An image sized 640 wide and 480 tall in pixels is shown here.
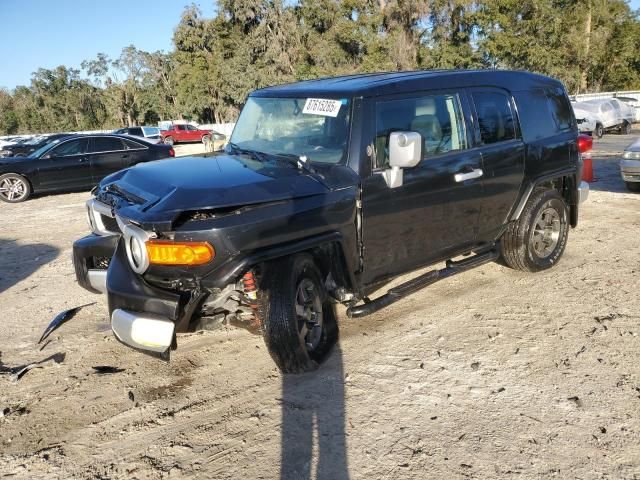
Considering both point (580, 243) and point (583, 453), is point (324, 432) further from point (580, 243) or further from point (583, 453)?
point (580, 243)

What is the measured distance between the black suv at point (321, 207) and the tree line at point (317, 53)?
1371 inches

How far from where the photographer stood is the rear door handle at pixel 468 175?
4312mm

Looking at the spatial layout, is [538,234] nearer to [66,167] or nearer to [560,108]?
[560,108]

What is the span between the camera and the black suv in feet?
10.4

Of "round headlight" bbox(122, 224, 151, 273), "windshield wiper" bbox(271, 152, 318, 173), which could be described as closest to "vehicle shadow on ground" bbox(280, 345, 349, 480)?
"round headlight" bbox(122, 224, 151, 273)

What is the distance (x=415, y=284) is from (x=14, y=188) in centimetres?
1130

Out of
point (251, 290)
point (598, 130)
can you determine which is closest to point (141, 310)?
point (251, 290)

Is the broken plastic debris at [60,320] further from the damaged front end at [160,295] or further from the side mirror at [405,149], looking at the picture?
the side mirror at [405,149]

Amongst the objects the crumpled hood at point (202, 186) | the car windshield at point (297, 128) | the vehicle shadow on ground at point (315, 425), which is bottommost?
the vehicle shadow on ground at point (315, 425)

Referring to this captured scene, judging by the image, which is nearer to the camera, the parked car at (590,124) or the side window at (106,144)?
the side window at (106,144)

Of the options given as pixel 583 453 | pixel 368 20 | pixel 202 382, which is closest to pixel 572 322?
pixel 583 453

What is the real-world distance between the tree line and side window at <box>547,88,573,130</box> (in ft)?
111

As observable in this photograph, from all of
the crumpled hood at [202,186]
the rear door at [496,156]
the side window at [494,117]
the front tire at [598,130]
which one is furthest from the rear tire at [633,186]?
the front tire at [598,130]

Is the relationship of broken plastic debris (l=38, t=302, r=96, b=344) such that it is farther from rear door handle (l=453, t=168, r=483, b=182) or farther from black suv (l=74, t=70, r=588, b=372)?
rear door handle (l=453, t=168, r=483, b=182)
